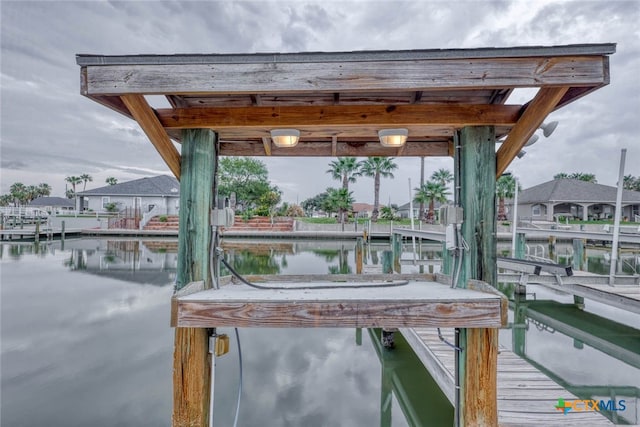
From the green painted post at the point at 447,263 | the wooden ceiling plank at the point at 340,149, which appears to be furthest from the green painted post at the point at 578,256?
the wooden ceiling plank at the point at 340,149

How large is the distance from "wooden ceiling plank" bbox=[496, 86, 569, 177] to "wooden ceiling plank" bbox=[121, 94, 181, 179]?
233cm

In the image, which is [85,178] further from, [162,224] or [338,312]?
[338,312]

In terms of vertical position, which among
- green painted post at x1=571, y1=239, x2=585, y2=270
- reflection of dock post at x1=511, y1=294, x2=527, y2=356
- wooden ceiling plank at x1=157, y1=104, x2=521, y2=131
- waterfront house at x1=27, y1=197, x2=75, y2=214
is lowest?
reflection of dock post at x1=511, y1=294, x2=527, y2=356

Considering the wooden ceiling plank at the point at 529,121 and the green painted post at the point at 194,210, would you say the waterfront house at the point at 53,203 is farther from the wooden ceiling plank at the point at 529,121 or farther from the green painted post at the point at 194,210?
the wooden ceiling plank at the point at 529,121

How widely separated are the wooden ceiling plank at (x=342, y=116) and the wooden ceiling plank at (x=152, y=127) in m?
0.16

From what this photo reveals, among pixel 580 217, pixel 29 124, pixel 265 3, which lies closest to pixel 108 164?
pixel 29 124

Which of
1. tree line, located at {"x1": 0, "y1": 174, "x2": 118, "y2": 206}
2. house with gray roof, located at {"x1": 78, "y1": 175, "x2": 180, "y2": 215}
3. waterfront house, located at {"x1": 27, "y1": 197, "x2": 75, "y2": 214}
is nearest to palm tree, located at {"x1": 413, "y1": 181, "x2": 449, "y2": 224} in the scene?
house with gray roof, located at {"x1": 78, "y1": 175, "x2": 180, "y2": 215}

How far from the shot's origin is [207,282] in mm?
2275

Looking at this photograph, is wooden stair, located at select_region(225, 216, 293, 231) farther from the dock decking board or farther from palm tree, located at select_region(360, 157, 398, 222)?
the dock decking board

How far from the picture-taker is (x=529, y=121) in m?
1.92

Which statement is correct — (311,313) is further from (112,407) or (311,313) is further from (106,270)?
(106,270)

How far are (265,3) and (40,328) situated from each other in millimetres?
9913

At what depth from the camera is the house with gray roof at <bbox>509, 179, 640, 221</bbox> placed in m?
26.4

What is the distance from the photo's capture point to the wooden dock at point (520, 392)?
2.55m
